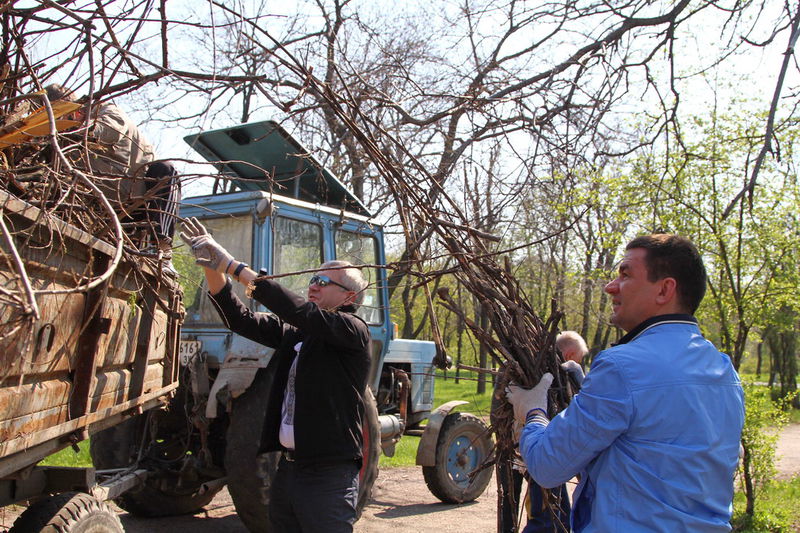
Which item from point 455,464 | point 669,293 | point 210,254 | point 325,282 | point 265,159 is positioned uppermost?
point 265,159

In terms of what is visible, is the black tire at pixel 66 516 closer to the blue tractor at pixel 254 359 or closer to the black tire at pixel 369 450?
the blue tractor at pixel 254 359

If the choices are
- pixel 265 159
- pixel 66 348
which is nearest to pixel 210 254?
pixel 66 348

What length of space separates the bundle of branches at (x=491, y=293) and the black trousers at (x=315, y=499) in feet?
2.22

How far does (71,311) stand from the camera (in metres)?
2.51

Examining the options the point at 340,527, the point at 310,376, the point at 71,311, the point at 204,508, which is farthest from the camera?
the point at 204,508

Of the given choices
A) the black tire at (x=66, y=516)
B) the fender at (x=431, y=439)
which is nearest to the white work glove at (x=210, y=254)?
the black tire at (x=66, y=516)

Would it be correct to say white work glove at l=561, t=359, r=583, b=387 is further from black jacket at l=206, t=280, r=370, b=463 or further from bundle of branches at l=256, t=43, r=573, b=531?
black jacket at l=206, t=280, r=370, b=463

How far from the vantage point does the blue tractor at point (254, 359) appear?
4.75 metres

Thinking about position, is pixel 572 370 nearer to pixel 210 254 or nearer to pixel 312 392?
pixel 312 392

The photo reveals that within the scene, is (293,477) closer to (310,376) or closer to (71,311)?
(310,376)

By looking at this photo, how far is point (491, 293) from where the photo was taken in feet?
10.4

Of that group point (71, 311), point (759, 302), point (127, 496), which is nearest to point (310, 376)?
point (71, 311)

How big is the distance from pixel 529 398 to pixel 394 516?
4615 mm

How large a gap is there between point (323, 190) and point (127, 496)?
123 inches
